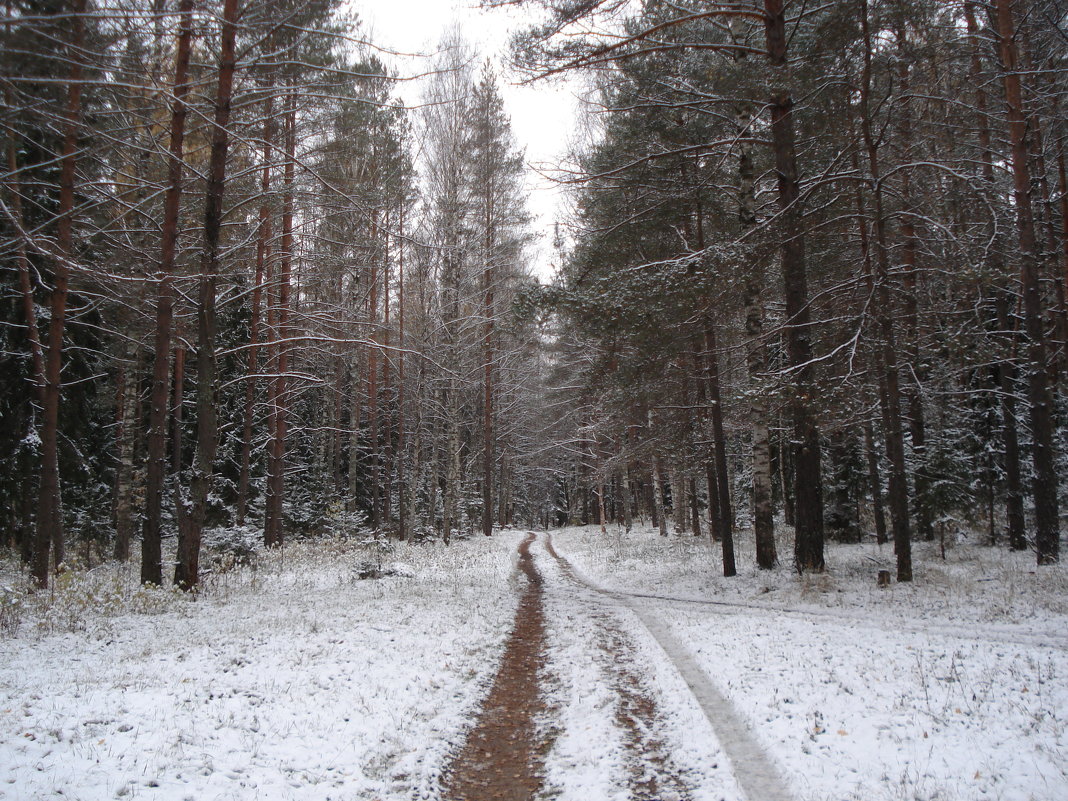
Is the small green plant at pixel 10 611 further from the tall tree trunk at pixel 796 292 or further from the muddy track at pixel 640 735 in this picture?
the tall tree trunk at pixel 796 292

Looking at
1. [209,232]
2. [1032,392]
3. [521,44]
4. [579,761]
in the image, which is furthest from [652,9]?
[579,761]

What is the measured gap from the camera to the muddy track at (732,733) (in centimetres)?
400

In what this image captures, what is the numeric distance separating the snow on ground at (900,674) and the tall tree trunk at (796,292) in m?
0.92

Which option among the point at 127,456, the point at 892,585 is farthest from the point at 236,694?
the point at 127,456

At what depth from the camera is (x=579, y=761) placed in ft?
15.3

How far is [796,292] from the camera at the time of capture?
1047cm

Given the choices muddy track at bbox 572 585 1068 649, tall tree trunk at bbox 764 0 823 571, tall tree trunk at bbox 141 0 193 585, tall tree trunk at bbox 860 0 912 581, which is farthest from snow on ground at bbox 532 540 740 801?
tall tree trunk at bbox 141 0 193 585

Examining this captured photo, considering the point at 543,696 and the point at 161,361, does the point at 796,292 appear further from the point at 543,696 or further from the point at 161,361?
the point at 161,361

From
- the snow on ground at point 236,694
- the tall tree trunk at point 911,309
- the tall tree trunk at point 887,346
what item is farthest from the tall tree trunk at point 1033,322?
the snow on ground at point 236,694

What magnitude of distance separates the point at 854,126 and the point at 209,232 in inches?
435

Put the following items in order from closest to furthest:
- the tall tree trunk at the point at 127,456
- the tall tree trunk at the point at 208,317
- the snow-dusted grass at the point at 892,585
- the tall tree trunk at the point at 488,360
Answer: the snow-dusted grass at the point at 892,585 → the tall tree trunk at the point at 208,317 → the tall tree trunk at the point at 127,456 → the tall tree trunk at the point at 488,360

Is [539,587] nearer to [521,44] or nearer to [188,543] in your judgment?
[188,543]

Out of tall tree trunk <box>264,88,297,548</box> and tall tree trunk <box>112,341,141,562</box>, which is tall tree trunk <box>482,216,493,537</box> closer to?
tall tree trunk <box>264,88,297,548</box>

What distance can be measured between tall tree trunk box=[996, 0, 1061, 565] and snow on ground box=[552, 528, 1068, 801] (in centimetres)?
84
